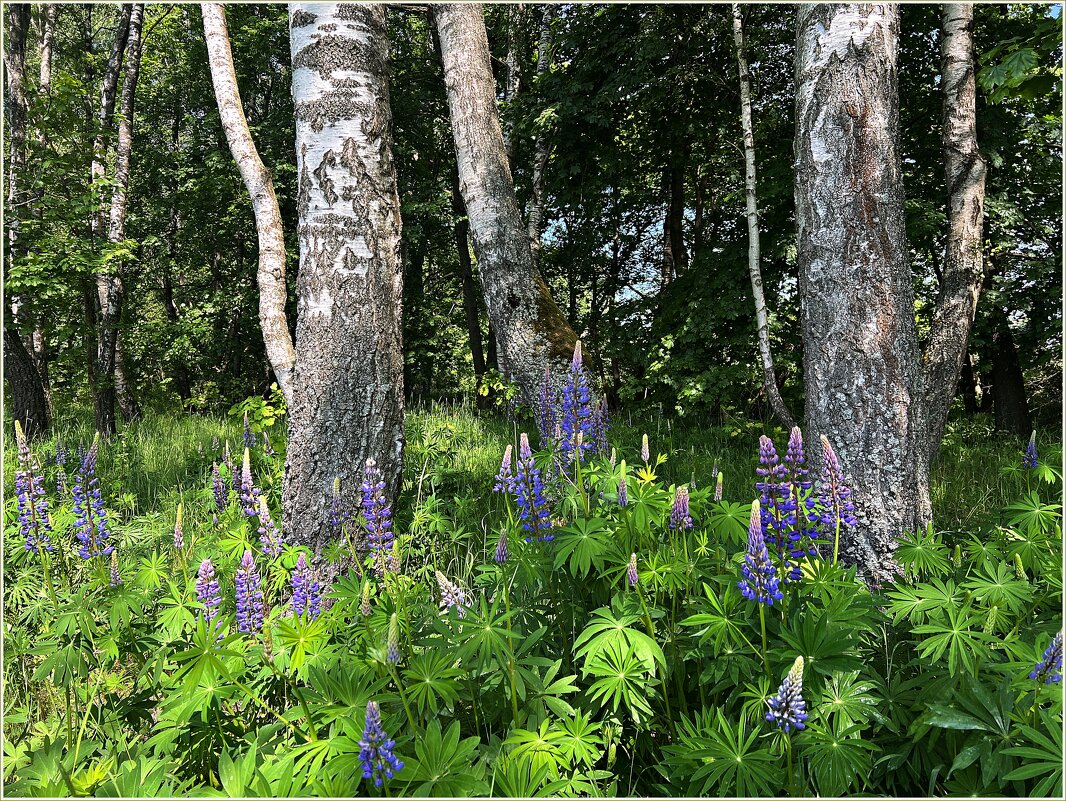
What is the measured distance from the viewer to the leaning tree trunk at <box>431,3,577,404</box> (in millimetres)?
4648

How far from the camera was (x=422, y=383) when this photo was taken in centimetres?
1592

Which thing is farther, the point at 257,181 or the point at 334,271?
the point at 257,181

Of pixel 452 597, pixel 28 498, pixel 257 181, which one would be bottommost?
pixel 452 597

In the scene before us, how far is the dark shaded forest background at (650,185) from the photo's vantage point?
6543 mm

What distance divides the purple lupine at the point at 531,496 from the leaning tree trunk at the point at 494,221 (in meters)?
2.22

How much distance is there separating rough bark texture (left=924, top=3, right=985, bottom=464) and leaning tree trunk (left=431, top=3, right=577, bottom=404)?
2802 mm

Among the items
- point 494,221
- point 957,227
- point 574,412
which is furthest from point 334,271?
point 957,227

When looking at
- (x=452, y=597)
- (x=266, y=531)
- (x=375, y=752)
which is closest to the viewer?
(x=375, y=752)

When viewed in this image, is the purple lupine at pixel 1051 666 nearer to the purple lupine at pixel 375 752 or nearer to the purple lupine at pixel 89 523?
the purple lupine at pixel 375 752

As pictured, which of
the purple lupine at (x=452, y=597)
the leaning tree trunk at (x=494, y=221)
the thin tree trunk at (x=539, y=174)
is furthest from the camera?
the thin tree trunk at (x=539, y=174)

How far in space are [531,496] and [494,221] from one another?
302 centimetres

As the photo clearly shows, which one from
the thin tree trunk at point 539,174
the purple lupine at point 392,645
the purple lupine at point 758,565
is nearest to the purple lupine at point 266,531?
the purple lupine at point 392,645

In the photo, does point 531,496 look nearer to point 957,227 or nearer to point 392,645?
point 392,645

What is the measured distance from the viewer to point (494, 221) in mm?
4656
